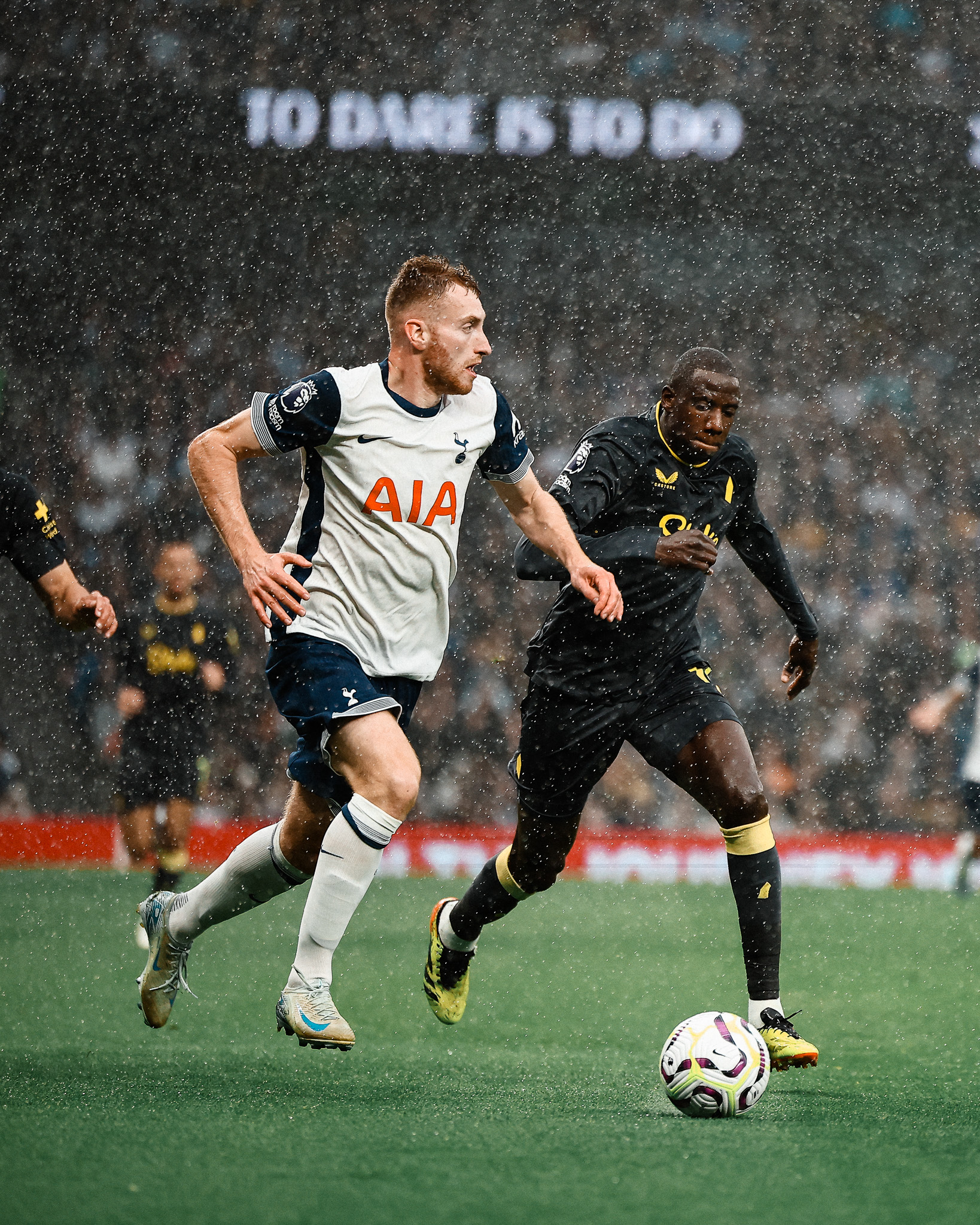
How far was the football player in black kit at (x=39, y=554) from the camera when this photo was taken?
15.1 feet

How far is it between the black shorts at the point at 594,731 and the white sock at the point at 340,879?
3.14 feet

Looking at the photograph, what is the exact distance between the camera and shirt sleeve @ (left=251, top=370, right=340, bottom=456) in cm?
398

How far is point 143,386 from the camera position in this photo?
14.7 m

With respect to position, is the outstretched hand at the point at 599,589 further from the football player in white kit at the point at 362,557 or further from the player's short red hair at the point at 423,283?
the player's short red hair at the point at 423,283

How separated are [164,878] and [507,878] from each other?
381cm

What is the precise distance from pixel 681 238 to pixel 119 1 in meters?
5.99

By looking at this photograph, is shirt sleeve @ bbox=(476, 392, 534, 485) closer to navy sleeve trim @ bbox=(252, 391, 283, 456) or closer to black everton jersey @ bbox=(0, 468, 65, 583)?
navy sleeve trim @ bbox=(252, 391, 283, 456)

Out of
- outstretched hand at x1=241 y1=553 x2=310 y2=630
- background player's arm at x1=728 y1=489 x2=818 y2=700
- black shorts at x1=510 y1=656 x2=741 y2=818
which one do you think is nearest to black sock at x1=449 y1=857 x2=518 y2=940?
black shorts at x1=510 y1=656 x2=741 y2=818

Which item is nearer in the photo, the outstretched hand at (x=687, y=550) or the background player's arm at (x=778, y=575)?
the outstretched hand at (x=687, y=550)

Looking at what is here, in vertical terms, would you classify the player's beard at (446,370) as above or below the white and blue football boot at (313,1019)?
above

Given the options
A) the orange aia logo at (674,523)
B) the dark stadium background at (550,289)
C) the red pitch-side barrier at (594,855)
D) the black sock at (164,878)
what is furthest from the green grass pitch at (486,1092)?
the dark stadium background at (550,289)

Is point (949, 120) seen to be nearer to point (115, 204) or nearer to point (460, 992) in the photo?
point (115, 204)

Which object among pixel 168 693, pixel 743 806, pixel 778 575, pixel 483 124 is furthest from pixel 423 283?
pixel 483 124

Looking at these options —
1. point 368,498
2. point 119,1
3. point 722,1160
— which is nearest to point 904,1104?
point 722,1160
